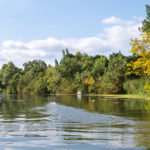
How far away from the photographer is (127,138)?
9.32 meters

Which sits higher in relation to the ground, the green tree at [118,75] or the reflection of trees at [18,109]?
the green tree at [118,75]

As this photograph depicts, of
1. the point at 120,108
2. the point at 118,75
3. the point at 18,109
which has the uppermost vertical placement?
the point at 118,75

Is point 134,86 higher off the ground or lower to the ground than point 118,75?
lower

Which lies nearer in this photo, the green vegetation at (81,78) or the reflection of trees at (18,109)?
the reflection of trees at (18,109)

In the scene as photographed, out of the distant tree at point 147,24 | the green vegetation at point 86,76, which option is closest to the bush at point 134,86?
the green vegetation at point 86,76

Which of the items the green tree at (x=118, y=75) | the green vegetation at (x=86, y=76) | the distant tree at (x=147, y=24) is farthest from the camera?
the green tree at (x=118, y=75)

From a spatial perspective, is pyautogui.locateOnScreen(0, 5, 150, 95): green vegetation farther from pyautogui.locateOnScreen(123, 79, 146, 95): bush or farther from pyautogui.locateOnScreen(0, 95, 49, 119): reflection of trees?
pyautogui.locateOnScreen(0, 95, 49, 119): reflection of trees

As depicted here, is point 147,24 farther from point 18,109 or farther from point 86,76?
point 86,76

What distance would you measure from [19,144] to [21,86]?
92.1m

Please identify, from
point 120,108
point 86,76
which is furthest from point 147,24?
point 86,76

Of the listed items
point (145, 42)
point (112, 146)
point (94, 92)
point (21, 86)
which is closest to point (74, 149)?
point (112, 146)

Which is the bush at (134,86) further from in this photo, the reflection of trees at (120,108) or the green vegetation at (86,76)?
the reflection of trees at (120,108)

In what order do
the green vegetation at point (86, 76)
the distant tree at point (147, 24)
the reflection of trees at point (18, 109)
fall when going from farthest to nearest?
the green vegetation at point (86, 76)
the distant tree at point (147, 24)
the reflection of trees at point (18, 109)

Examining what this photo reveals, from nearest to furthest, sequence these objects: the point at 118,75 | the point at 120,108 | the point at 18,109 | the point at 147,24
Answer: the point at 120,108 → the point at 18,109 → the point at 147,24 → the point at 118,75
